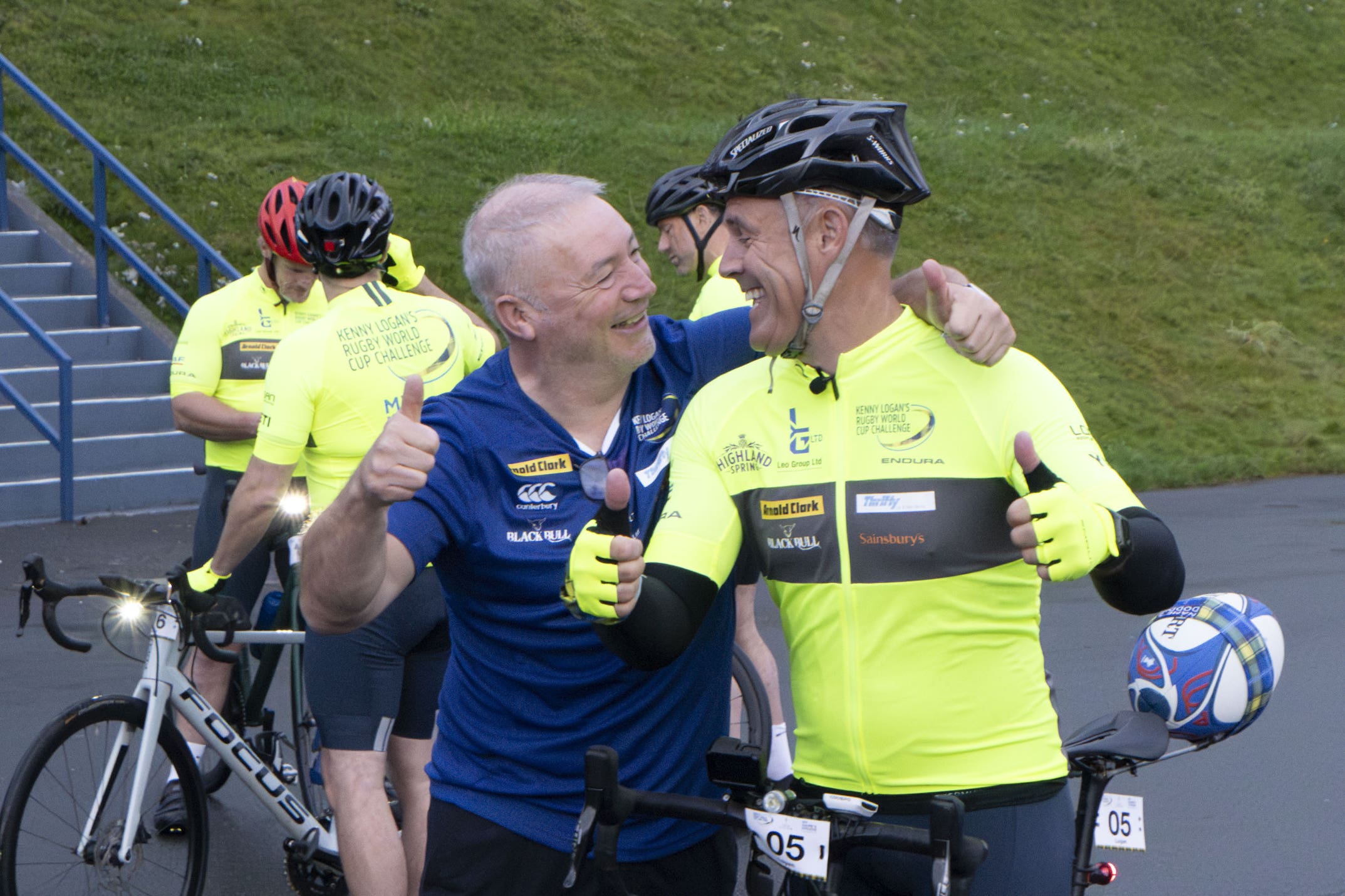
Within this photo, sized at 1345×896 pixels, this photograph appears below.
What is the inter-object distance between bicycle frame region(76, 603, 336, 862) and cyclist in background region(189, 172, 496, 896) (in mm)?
205

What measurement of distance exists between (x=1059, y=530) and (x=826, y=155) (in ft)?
2.77

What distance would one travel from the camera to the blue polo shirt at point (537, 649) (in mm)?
2727

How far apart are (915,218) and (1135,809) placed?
16584 mm

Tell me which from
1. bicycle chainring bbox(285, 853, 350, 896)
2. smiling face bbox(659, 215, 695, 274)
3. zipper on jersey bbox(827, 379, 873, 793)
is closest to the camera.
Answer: zipper on jersey bbox(827, 379, 873, 793)

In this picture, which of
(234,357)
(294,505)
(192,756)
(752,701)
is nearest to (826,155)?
(294,505)

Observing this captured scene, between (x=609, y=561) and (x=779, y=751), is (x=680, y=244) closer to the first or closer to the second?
(x=779, y=751)

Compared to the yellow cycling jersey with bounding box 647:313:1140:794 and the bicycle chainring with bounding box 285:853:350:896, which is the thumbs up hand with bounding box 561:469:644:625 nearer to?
the yellow cycling jersey with bounding box 647:313:1140:794

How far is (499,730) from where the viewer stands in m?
2.80

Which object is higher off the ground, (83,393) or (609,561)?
Result: (609,561)

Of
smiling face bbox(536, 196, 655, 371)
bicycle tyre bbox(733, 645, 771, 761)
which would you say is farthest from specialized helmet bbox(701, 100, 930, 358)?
bicycle tyre bbox(733, 645, 771, 761)

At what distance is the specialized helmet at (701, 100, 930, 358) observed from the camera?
8.23 feet

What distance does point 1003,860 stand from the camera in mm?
2441

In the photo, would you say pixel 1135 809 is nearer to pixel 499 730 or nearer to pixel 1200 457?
pixel 499 730

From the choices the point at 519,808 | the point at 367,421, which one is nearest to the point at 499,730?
the point at 519,808
